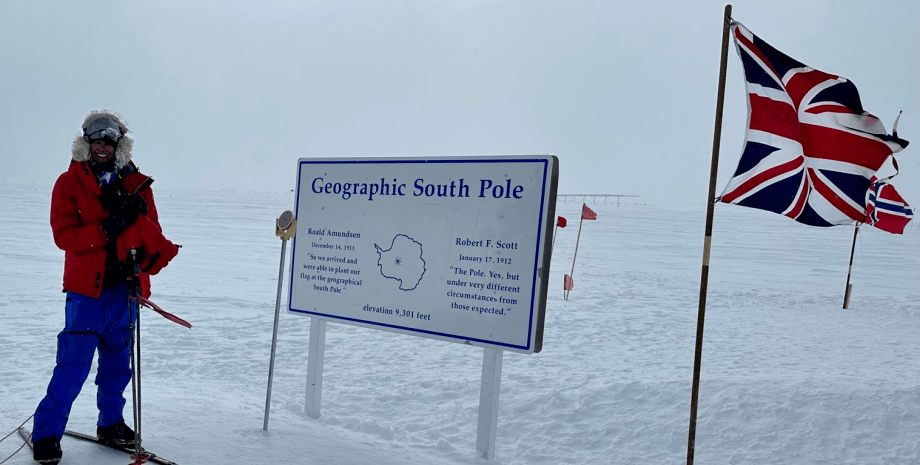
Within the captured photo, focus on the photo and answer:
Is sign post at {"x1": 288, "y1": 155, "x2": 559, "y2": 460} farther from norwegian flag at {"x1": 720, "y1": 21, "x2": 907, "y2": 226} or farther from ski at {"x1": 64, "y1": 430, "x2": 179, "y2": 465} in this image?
ski at {"x1": 64, "y1": 430, "x2": 179, "y2": 465}

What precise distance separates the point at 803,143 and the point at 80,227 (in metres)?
4.10

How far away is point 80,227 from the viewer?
10.5 ft

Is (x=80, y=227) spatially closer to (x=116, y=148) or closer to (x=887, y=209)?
(x=116, y=148)

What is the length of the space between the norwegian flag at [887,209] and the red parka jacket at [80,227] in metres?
14.8

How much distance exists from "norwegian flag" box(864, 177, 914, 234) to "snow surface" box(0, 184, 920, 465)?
9.31 feet

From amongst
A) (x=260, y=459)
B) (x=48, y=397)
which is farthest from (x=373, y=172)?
(x=48, y=397)

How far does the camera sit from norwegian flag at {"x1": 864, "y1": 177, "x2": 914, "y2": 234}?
45.9 ft

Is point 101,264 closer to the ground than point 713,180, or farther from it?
closer to the ground

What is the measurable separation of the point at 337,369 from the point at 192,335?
2070mm

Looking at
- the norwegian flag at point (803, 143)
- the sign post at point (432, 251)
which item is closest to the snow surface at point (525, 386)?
the sign post at point (432, 251)

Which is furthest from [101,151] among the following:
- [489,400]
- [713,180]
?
[713,180]

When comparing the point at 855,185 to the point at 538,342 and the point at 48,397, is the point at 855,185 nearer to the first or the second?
the point at 538,342

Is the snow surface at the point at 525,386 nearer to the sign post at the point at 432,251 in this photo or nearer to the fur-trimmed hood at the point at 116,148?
the sign post at the point at 432,251

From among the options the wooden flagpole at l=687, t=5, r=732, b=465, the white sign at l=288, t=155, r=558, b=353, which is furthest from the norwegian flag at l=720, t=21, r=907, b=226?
the white sign at l=288, t=155, r=558, b=353
